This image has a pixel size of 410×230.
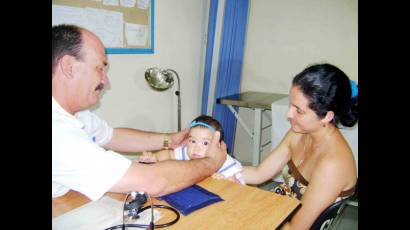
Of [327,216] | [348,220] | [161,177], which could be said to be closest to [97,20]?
[161,177]

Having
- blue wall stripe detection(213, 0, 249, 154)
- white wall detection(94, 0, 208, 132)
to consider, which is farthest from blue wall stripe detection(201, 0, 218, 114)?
white wall detection(94, 0, 208, 132)

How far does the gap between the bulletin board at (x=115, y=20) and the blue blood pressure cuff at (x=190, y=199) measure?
150 centimetres

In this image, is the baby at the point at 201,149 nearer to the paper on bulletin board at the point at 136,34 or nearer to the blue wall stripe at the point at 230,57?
the paper on bulletin board at the point at 136,34

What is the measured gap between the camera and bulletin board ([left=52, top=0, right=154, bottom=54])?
214 cm

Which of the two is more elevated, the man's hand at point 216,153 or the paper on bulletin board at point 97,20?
the paper on bulletin board at point 97,20

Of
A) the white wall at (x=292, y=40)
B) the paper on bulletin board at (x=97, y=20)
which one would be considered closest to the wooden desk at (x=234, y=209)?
the paper on bulletin board at (x=97, y=20)

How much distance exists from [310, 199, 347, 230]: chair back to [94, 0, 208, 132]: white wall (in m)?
1.84

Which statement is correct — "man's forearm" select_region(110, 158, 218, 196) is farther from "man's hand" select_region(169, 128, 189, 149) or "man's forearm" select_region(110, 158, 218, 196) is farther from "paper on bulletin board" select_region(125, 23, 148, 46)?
"paper on bulletin board" select_region(125, 23, 148, 46)

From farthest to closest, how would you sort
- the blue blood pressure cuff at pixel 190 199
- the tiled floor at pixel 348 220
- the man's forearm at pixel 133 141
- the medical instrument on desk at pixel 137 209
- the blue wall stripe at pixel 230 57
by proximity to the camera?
the blue wall stripe at pixel 230 57, the tiled floor at pixel 348 220, the man's forearm at pixel 133 141, the blue blood pressure cuff at pixel 190 199, the medical instrument on desk at pixel 137 209

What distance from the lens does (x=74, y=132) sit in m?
1.13

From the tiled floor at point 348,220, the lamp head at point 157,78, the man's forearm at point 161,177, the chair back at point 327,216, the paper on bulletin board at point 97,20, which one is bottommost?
the tiled floor at point 348,220

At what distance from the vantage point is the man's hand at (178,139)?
203cm
